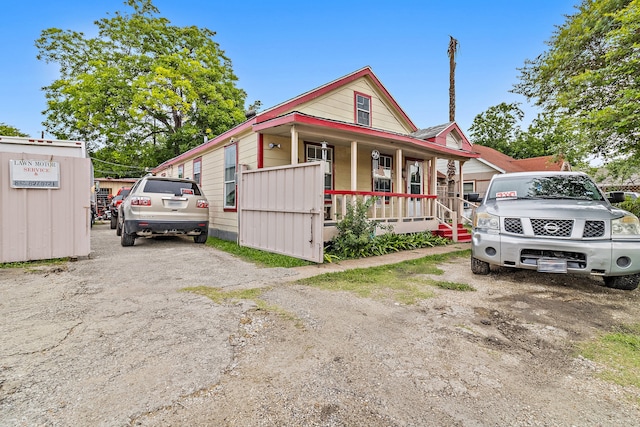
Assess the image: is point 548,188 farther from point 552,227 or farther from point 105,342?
point 105,342

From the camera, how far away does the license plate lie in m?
3.89

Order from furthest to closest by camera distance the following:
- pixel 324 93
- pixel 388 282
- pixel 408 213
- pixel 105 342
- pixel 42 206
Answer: pixel 324 93 < pixel 408 213 < pixel 42 206 < pixel 388 282 < pixel 105 342

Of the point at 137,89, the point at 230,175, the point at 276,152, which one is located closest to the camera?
the point at 276,152

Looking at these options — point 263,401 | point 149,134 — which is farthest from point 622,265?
point 149,134

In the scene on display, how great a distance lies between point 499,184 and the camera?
5.65 metres

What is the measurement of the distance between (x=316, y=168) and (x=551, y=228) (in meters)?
3.73

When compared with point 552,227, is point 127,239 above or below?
below

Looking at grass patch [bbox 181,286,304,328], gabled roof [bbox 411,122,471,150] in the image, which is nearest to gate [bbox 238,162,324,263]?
grass patch [bbox 181,286,304,328]

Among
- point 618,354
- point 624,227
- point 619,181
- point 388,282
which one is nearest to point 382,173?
point 388,282

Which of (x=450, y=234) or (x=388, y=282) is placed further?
(x=450, y=234)

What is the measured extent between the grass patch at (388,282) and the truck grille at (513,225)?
1.02m

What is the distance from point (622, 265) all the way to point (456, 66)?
13.6m

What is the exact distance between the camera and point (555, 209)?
419cm

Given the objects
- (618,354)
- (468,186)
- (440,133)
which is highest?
(440,133)
